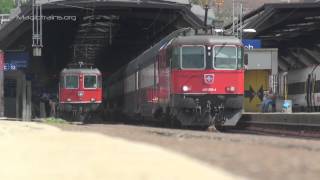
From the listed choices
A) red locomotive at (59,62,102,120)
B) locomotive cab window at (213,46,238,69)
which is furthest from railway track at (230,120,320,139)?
red locomotive at (59,62,102,120)

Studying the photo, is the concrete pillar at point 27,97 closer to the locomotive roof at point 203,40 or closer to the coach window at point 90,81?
the coach window at point 90,81

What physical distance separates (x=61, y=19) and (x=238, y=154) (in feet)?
147

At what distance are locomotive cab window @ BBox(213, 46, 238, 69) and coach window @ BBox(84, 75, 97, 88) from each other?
81.2ft

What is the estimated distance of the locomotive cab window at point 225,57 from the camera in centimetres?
2644

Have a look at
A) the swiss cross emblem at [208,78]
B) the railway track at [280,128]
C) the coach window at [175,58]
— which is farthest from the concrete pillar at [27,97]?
the swiss cross emblem at [208,78]

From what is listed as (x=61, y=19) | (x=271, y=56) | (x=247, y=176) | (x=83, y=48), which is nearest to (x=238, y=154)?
(x=247, y=176)

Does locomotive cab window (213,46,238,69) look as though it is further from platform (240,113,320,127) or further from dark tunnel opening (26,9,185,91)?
dark tunnel opening (26,9,185,91)

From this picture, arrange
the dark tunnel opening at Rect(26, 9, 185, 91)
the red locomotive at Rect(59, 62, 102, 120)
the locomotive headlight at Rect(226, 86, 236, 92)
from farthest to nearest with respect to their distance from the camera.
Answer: the dark tunnel opening at Rect(26, 9, 185, 91), the red locomotive at Rect(59, 62, 102, 120), the locomotive headlight at Rect(226, 86, 236, 92)

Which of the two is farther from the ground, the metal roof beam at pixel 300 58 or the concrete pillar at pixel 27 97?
the metal roof beam at pixel 300 58

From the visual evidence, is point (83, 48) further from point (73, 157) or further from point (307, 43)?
point (73, 157)

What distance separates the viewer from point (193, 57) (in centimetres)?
2639

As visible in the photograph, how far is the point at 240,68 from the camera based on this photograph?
26609 mm

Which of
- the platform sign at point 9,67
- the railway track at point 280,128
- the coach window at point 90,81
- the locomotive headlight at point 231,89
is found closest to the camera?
the railway track at point 280,128

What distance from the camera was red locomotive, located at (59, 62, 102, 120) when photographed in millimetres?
49906
